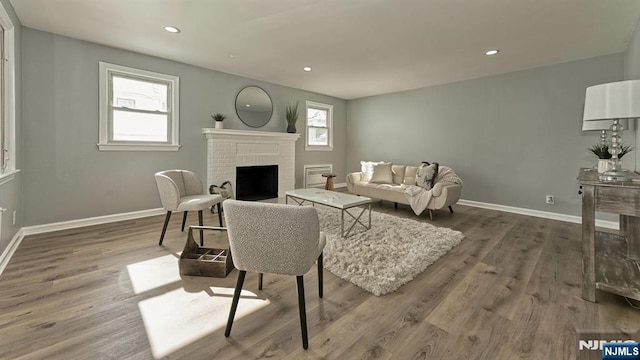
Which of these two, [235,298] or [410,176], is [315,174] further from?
[235,298]

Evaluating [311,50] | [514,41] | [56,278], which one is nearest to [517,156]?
[514,41]

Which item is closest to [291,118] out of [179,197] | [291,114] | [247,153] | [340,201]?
[291,114]

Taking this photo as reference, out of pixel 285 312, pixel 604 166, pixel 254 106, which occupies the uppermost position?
pixel 254 106

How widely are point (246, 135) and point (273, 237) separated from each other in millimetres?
3911

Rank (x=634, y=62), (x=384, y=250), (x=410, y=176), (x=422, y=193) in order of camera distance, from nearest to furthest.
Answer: (x=384, y=250), (x=634, y=62), (x=422, y=193), (x=410, y=176)

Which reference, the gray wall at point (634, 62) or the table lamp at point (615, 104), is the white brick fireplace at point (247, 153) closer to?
the table lamp at point (615, 104)

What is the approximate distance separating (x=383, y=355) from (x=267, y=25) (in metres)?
3.19

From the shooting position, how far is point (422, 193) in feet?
13.8

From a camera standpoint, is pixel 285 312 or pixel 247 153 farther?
pixel 247 153

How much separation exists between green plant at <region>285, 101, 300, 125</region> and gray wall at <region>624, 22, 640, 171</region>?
4.86 m

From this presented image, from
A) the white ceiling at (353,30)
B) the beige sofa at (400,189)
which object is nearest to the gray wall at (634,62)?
the white ceiling at (353,30)

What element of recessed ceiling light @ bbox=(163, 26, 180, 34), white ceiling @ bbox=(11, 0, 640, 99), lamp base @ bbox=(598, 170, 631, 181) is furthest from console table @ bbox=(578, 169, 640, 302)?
recessed ceiling light @ bbox=(163, 26, 180, 34)

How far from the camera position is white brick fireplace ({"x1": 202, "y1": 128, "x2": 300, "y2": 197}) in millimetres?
4656

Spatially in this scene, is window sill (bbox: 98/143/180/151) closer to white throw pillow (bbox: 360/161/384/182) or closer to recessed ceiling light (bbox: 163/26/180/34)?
recessed ceiling light (bbox: 163/26/180/34)
